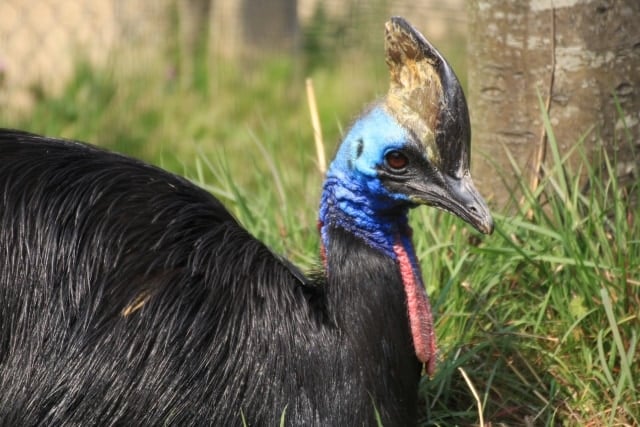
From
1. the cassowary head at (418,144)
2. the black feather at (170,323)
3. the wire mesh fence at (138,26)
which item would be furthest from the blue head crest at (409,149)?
the wire mesh fence at (138,26)

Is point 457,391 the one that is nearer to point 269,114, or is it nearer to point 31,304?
point 31,304

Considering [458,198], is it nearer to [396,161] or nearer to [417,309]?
[396,161]

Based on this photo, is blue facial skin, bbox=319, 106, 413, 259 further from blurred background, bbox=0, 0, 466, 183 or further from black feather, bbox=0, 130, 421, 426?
blurred background, bbox=0, 0, 466, 183

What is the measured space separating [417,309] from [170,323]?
59cm

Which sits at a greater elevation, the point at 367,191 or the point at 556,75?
the point at 556,75

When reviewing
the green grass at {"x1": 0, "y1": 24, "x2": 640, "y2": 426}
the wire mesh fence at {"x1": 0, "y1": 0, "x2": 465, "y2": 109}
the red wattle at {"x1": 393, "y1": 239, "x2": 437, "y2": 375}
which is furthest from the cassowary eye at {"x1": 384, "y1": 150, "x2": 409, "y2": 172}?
the wire mesh fence at {"x1": 0, "y1": 0, "x2": 465, "y2": 109}

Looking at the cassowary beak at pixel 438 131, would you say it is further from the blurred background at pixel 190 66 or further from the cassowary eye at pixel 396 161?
the blurred background at pixel 190 66

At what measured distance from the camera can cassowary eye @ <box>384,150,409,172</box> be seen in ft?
10.0

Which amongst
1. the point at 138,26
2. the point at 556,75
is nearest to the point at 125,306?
the point at 556,75

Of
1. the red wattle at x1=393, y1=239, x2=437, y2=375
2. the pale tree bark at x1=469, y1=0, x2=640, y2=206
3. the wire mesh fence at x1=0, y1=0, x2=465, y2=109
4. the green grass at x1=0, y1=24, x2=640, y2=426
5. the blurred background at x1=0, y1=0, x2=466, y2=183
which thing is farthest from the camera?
the wire mesh fence at x1=0, y1=0, x2=465, y2=109

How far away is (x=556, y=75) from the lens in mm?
4098

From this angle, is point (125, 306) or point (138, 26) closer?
point (125, 306)

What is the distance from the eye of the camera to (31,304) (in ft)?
10.4

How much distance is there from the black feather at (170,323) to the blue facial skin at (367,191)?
4 centimetres
